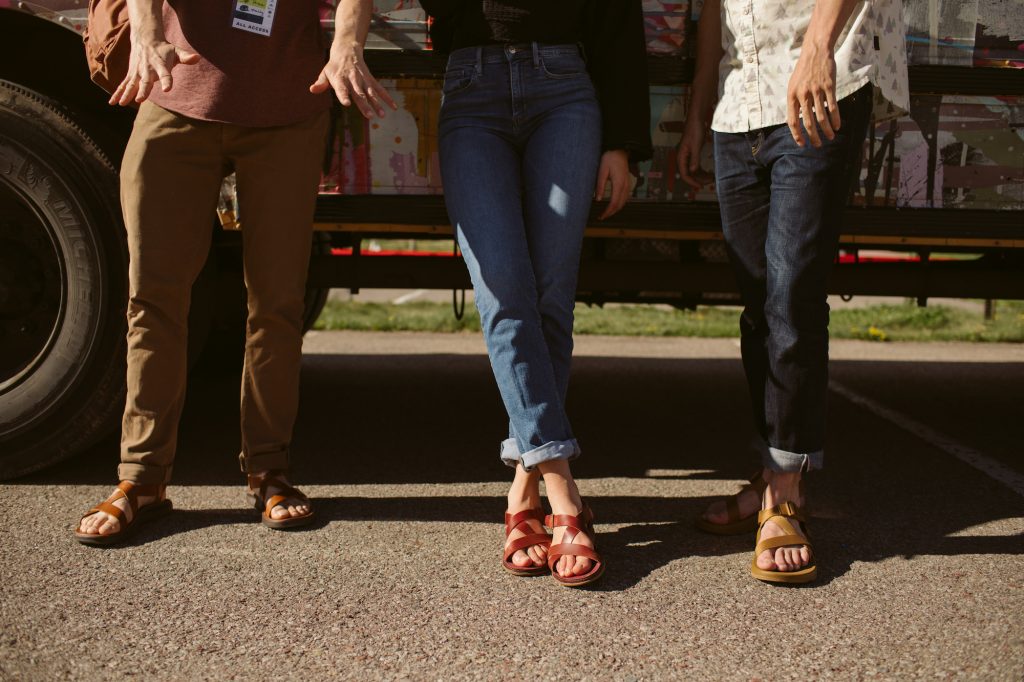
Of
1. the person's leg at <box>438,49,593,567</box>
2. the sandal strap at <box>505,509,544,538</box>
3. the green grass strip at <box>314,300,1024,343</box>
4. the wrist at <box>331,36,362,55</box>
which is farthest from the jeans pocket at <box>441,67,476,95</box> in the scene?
the green grass strip at <box>314,300,1024,343</box>

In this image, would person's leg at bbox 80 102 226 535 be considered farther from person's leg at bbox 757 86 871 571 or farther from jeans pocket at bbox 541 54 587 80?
person's leg at bbox 757 86 871 571

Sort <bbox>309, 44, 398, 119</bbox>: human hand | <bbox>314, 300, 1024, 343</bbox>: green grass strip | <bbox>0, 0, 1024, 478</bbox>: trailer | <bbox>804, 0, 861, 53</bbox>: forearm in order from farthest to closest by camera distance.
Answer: <bbox>314, 300, 1024, 343</bbox>: green grass strip
<bbox>0, 0, 1024, 478</bbox>: trailer
<bbox>309, 44, 398, 119</bbox>: human hand
<bbox>804, 0, 861, 53</bbox>: forearm

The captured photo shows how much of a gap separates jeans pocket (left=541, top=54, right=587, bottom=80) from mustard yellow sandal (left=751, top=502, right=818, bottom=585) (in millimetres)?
1168

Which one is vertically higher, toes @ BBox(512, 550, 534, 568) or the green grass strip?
toes @ BBox(512, 550, 534, 568)

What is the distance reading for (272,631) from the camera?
1790mm

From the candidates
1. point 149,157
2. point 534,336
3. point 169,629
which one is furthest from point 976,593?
point 149,157

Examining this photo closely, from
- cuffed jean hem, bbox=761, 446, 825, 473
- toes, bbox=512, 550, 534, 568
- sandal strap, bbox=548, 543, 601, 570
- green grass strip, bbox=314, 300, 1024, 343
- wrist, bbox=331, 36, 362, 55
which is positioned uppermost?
wrist, bbox=331, 36, 362, 55

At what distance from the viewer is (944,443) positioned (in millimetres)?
3271

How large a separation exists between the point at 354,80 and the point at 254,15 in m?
0.38

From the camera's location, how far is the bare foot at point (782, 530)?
205cm

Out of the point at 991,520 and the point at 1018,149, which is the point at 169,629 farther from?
the point at 1018,149

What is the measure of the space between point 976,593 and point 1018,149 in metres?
1.28

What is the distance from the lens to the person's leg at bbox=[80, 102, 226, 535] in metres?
2.21

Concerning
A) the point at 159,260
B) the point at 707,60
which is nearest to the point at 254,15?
the point at 159,260
